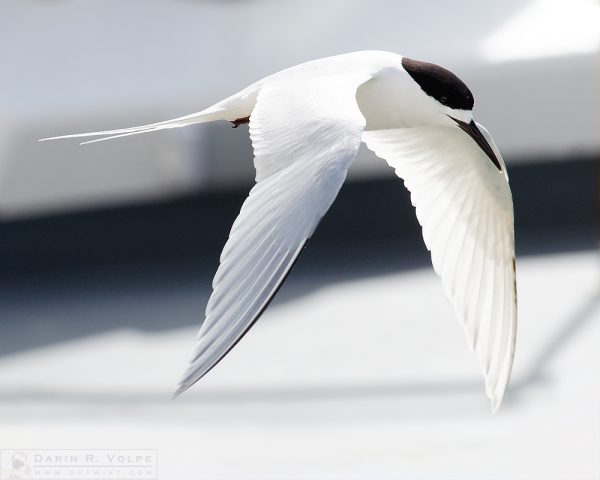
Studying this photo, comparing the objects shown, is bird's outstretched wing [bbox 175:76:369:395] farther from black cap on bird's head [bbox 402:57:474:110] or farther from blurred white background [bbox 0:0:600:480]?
blurred white background [bbox 0:0:600:480]

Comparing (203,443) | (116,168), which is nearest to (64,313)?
(116,168)

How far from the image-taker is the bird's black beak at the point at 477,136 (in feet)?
5.56

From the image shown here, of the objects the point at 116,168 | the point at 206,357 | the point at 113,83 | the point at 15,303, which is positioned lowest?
the point at 15,303

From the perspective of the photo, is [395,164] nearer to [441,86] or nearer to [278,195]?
[441,86]

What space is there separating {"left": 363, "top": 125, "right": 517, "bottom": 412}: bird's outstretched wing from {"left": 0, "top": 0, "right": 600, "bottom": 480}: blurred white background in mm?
736

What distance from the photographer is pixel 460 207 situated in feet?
5.97

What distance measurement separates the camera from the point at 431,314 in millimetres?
2875

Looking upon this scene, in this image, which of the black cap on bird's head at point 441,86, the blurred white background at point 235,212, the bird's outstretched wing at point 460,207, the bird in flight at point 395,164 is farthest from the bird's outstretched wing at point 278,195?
the blurred white background at point 235,212

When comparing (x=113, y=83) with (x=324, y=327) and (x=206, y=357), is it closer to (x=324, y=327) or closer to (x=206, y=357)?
(x=324, y=327)

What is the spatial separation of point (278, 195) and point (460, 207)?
0.57 metres

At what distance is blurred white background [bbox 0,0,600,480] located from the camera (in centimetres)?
262

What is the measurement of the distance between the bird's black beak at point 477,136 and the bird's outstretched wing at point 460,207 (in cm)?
2

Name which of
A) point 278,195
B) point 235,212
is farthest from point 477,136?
point 235,212

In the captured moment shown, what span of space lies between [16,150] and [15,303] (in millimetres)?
359
